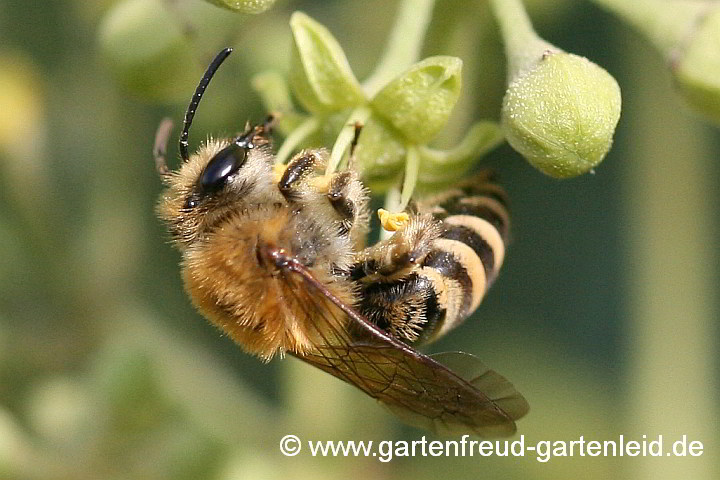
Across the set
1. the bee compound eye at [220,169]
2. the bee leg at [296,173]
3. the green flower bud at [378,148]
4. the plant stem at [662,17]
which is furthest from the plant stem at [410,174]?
the plant stem at [662,17]

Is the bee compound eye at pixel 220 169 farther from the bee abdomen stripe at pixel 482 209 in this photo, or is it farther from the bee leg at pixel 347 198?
the bee abdomen stripe at pixel 482 209

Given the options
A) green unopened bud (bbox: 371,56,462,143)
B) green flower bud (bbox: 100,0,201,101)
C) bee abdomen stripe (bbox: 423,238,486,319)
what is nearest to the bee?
bee abdomen stripe (bbox: 423,238,486,319)

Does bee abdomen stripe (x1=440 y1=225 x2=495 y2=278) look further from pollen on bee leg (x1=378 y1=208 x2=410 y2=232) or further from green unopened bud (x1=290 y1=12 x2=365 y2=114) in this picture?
green unopened bud (x1=290 y1=12 x2=365 y2=114)

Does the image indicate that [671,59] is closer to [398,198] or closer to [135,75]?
[398,198]

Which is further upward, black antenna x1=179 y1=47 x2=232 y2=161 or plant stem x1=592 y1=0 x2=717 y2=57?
plant stem x1=592 y1=0 x2=717 y2=57

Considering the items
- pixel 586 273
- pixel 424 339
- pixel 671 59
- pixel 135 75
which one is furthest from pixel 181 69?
pixel 586 273
